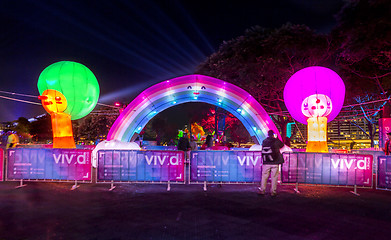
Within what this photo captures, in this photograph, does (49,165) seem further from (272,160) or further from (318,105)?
(318,105)

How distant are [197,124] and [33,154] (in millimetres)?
45826

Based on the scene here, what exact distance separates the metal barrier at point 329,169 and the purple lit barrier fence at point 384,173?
257 millimetres

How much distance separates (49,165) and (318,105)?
408 inches

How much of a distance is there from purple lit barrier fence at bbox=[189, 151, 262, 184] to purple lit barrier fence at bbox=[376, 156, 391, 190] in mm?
3743

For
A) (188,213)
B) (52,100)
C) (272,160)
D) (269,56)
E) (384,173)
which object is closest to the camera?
(188,213)

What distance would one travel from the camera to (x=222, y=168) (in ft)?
28.3

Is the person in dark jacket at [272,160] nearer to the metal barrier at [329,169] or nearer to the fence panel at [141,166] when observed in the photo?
the metal barrier at [329,169]

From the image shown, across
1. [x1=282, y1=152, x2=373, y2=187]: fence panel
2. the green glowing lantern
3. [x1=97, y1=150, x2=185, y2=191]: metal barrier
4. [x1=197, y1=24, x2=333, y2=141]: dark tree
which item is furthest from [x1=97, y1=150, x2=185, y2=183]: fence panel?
[x1=197, y1=24, x2=333, y2=141]: dark tree

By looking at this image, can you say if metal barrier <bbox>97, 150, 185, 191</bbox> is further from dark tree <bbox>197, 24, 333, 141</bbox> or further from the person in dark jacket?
dark tree <bbox>197, 24, 333, 141</bbox>

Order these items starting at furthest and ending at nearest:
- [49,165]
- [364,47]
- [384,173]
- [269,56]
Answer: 1. [269,56]
2. [49,165]
3. [384,173]
4. [364,47]

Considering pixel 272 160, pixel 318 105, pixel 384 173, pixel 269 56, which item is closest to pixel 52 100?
pixel 272 160

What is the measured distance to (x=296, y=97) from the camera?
11531mm

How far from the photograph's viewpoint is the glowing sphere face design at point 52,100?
11.1 m

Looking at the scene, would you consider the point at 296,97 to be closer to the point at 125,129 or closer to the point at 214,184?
the point at 214,184
